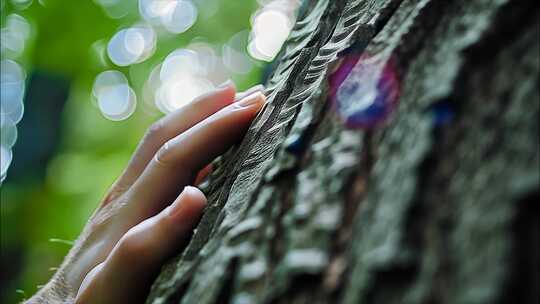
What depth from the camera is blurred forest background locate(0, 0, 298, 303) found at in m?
2.98

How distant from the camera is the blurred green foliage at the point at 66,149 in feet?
9.58

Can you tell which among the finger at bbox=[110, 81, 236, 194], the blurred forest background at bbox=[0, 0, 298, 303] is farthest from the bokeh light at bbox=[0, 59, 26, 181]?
the finger at bbox=[110, 81, 236, 194]

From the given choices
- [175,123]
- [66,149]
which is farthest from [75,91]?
[175,123]

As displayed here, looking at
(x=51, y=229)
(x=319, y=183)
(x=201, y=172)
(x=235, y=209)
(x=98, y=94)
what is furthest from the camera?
(x=98, y=94)

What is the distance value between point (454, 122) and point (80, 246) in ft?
2.54

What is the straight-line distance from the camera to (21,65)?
3.67 metres

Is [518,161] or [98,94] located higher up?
[518,161]

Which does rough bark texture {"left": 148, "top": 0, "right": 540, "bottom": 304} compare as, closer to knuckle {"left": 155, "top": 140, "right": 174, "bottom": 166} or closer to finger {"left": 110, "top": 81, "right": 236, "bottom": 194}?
knuckle {"left": 155, "top": 140, "right": 174, "bottom": 166}

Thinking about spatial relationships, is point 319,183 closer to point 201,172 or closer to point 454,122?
point 454,122

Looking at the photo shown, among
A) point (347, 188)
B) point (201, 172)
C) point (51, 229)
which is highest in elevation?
point (347, 188)

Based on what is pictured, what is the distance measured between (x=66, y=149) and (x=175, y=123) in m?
2.64

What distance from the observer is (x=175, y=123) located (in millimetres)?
1000

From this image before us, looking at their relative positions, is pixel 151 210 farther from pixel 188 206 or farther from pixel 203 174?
pixel 188 206

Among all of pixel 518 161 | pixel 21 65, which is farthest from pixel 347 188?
pixel 21 65
